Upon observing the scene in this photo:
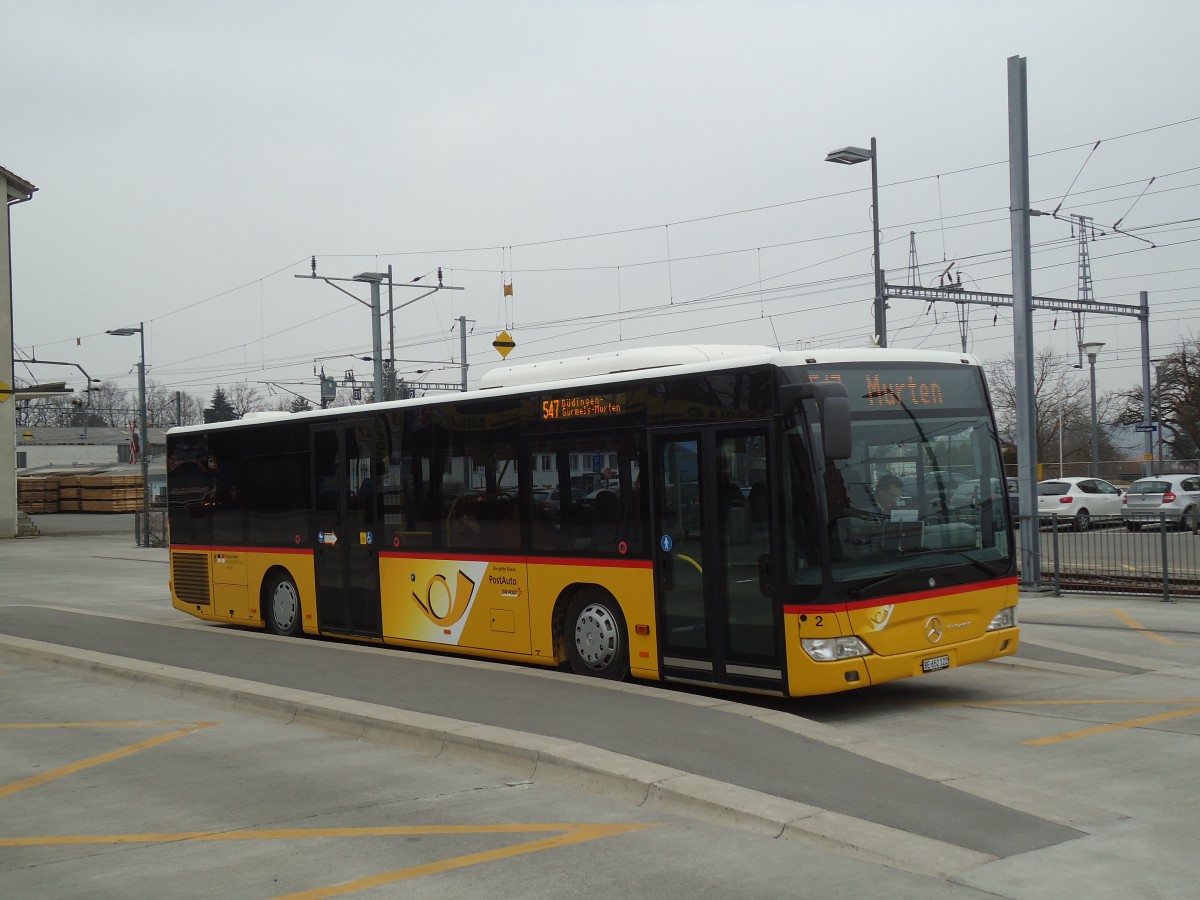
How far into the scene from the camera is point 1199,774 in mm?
7590

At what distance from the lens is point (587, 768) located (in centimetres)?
738

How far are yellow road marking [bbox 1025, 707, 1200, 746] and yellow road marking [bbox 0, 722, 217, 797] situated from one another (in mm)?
6333

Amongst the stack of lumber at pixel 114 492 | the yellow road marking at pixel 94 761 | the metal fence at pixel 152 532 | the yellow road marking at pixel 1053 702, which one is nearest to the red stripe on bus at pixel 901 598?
the yellow road marking at pixel 1053 702

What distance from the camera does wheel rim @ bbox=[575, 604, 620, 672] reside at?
10.9m

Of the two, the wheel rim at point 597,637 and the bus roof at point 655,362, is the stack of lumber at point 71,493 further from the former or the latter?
the wheel rim at point 597,637

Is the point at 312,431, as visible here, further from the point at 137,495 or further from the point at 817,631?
the point at 137,495

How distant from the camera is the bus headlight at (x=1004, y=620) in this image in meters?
10.2

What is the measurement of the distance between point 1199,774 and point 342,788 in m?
5.32

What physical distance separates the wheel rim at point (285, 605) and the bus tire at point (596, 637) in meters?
5.28

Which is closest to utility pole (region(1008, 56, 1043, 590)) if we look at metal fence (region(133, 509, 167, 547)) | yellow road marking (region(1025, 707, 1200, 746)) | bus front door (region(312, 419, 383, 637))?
yellow road marking (region(1025, 707, 1200, 746))

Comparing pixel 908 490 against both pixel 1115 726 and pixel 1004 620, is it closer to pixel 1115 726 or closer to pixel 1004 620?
pixel 1004 620

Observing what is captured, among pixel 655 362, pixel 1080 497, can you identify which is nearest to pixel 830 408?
pixel 655 362

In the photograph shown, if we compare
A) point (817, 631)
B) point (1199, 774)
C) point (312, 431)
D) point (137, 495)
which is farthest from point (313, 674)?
point (137, 495)

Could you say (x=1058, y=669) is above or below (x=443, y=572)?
below
